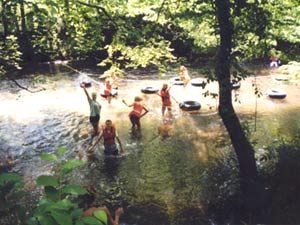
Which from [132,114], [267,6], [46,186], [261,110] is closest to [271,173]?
[267,6]

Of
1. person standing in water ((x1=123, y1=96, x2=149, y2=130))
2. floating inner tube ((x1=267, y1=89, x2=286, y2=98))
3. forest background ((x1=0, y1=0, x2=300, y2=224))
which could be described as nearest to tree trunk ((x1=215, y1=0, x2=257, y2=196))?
forest background ((x1=0, y1=0, x2=300, y2=224))

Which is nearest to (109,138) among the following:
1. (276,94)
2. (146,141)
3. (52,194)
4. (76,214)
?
(146,141)

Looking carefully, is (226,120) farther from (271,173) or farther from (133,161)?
(133,161)

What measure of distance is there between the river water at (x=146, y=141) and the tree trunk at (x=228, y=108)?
0.54 metres

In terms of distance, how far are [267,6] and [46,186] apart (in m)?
7.76

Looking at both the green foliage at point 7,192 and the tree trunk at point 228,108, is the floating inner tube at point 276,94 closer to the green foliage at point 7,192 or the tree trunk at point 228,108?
the tree trunk at point 228,108

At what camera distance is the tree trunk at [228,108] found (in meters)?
8.52

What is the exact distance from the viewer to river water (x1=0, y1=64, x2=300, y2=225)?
9516mm

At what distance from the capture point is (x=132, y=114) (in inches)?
569

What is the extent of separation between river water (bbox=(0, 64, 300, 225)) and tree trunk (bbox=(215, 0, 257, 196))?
1.77 ft

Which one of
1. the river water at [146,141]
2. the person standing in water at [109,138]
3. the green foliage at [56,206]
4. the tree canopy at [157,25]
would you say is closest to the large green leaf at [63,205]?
the green foliage at [56,206]

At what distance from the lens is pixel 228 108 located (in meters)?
9.16

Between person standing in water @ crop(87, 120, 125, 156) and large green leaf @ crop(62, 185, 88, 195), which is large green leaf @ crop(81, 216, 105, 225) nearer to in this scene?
large green leaf @ crop(62, 185, 88, 195)

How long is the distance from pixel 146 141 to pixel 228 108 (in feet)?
16.2
